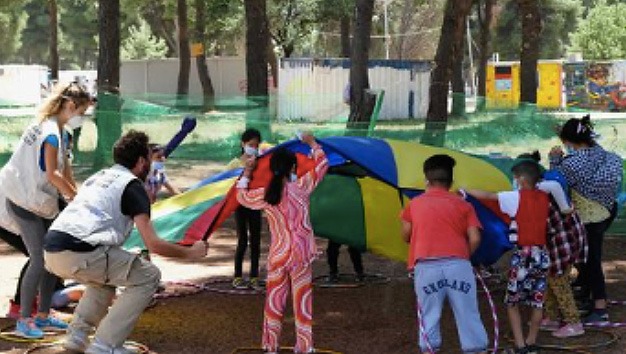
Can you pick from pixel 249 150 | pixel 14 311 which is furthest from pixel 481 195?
pixel 14 311

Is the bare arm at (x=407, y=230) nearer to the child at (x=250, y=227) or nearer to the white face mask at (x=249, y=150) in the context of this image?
the white face mask at (x=249, y=150)

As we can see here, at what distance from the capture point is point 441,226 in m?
6.12

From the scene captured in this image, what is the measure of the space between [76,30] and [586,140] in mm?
→ 75422

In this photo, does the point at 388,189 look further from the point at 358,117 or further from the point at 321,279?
the point at 358,117

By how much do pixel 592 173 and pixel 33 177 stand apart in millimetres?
4227

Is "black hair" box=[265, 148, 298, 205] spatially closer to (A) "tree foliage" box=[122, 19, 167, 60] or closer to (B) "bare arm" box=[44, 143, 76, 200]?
(B) "bare arm" box=[44, 143, 76, 200]

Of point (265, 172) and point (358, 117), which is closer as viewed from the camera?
point (265, 172)

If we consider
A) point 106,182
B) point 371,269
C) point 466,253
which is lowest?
point 371,269

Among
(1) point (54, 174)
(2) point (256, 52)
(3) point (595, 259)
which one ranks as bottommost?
(3) point (595, 259)

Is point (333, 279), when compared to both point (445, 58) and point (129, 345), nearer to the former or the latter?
point (129, 345)

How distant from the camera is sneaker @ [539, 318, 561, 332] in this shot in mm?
7545

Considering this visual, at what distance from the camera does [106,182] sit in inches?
255

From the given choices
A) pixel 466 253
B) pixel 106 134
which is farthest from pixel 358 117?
pixel 466 253

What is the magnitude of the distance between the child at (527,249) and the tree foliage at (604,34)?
57063mm
